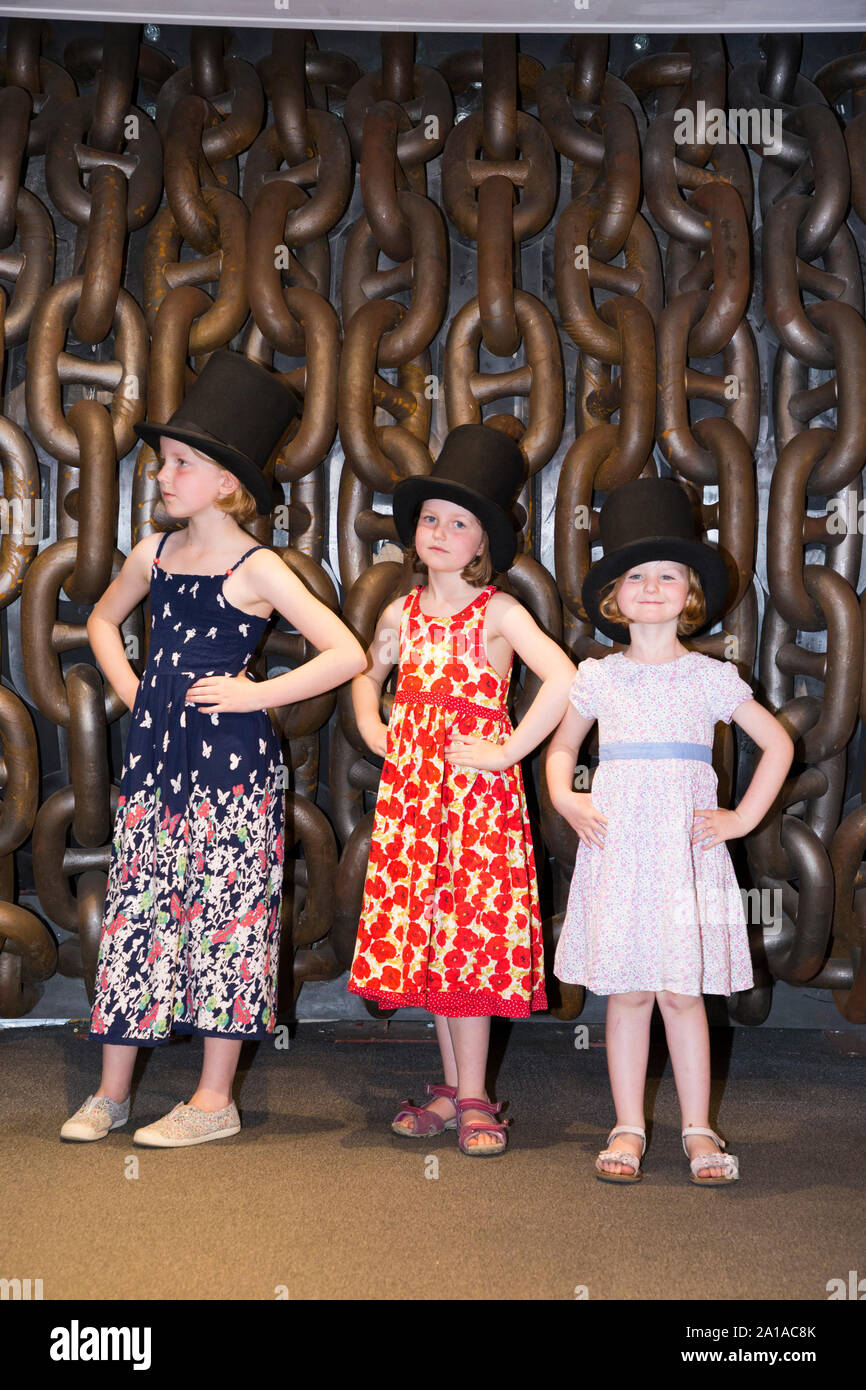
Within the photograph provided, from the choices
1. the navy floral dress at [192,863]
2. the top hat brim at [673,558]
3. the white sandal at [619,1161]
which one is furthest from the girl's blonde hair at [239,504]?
the white sandal at [619,1161]

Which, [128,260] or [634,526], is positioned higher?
[128,260]

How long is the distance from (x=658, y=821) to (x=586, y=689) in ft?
0.98

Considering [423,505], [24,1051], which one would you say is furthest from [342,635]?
[24,1051]

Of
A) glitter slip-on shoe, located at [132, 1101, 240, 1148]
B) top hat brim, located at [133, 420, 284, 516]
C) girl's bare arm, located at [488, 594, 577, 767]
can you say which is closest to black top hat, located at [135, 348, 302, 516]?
top hat brim, located at [133, 420, 284, 516]

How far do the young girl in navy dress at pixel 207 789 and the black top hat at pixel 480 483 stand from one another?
1.00 ft

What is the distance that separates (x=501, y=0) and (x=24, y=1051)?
8.84 ft

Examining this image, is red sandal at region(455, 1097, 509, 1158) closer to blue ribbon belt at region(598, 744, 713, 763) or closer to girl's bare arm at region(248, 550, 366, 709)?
blue ribbon belt at region(598, 744, 713, 763)

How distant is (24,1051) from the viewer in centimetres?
292

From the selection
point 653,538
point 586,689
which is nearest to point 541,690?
point 586,689

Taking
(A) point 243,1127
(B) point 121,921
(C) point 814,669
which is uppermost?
(C) point 814,669

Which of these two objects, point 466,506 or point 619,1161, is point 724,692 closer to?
point 466,506

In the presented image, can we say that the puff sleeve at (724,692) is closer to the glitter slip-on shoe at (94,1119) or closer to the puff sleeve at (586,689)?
the puff sleeve at (586,689)

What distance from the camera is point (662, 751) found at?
7.75ft
